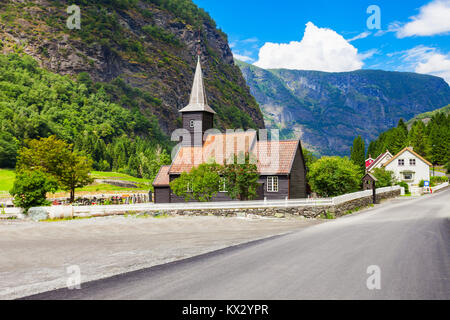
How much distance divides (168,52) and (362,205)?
169246 mm

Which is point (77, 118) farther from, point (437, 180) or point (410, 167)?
point (437, 180)

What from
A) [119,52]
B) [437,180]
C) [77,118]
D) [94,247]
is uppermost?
[119,52]

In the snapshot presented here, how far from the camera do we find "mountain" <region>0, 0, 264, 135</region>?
14438 cm

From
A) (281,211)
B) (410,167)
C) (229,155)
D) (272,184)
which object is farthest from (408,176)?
(281,211)

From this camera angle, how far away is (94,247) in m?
14.6

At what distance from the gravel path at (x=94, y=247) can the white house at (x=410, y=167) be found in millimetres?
58156

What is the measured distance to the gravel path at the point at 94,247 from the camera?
31.5ft

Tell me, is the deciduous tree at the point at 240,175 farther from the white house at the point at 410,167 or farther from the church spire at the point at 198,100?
the white house at the point at 410,167

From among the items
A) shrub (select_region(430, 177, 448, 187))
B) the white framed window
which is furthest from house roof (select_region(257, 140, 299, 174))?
shrub (select_region(430, 177, 448, 187))

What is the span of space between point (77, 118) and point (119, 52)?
51.5m

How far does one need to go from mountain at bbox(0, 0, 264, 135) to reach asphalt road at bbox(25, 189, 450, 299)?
426ft

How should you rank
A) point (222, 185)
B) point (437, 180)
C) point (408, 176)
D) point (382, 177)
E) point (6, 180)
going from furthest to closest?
1. point (437, 180)
2. point (408, 176)
3. point (6, 180)
4. point (382, 177)
5. point (222, 185)

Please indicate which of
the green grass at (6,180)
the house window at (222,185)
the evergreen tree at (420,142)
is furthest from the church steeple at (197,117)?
the evergreen tree at (420,142)
